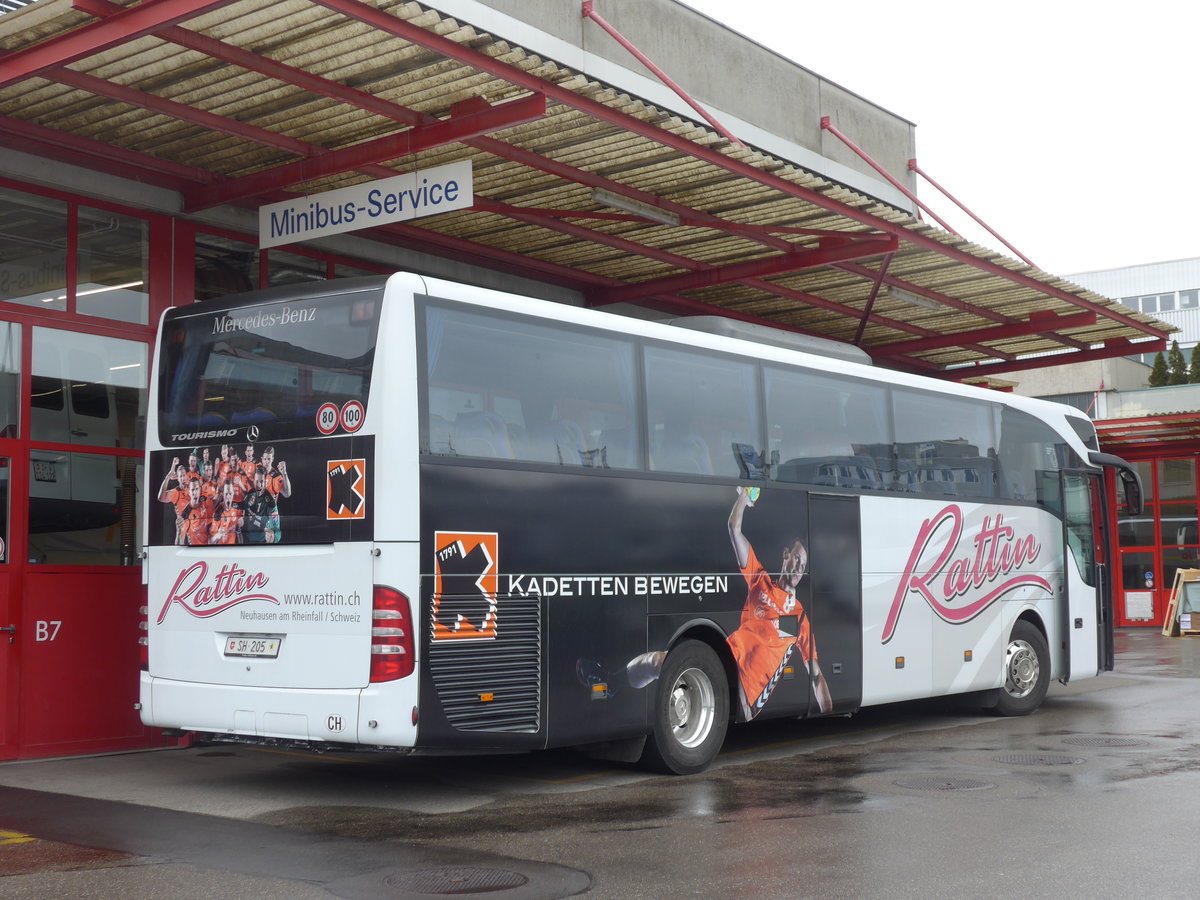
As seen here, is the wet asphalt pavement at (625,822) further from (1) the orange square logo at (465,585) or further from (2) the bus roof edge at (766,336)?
(2) the bus roof edge at (766,336)

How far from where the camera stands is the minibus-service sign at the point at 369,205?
1048 cm

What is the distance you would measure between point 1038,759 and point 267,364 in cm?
635

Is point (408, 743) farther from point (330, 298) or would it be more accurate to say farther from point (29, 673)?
point (29, 673)

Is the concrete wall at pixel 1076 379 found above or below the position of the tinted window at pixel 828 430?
above

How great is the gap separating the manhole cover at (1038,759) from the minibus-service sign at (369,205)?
5.78 meters

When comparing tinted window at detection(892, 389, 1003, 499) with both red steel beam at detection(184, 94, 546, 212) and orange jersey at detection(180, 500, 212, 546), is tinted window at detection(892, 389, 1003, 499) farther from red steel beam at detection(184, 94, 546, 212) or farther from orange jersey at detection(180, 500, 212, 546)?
orange jersey at detection(180, 500, 212, 546)

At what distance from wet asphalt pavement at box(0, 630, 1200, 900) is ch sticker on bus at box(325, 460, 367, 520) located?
180 cm

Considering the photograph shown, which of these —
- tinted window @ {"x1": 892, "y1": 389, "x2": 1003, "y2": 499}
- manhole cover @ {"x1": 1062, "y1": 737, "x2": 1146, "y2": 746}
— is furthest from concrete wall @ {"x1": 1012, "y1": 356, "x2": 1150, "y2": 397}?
manhole cover @ {"x1": 1062, "y1": 737, "x2": 1146, "y2": 746}

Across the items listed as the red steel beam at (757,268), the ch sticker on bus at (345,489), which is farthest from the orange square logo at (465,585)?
the red steel beam at (757,268)

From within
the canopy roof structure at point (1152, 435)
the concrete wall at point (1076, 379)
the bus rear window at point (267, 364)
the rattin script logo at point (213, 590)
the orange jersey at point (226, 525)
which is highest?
the concrete wall at point (1076, 379)

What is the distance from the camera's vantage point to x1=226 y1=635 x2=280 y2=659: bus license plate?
876cm

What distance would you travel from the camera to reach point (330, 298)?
8836mm

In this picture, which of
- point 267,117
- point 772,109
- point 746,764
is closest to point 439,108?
point 267,117

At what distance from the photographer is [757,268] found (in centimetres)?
1505
